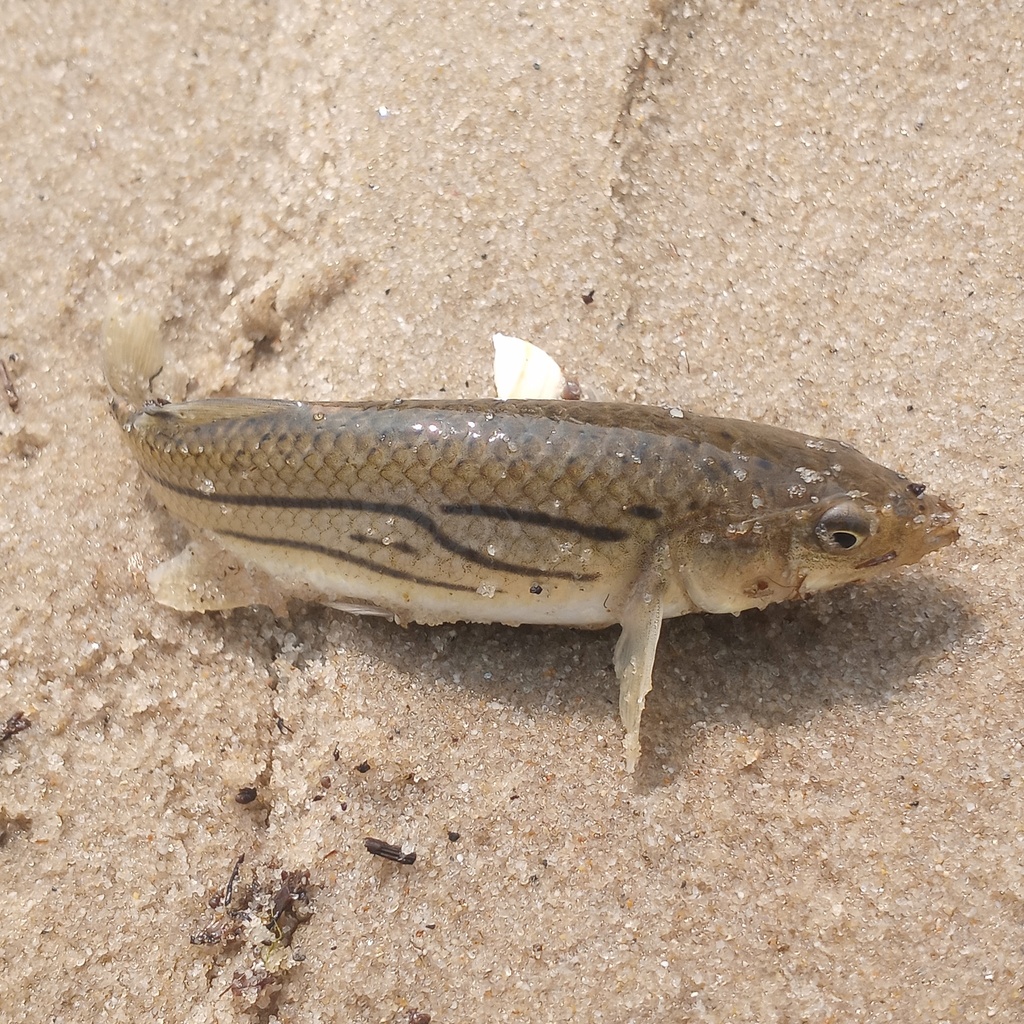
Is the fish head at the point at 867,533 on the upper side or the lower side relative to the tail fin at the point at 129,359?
upper

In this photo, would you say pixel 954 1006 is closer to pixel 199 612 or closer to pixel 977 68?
pixel 199 612

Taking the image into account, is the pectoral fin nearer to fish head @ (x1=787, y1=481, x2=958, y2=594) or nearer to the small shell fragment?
fish head @ (x1=787, y1=481, x2=958, y2=594)

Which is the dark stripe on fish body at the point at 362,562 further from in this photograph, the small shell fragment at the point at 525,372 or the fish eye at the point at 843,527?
Answer: the fish eye at the point at 843,527

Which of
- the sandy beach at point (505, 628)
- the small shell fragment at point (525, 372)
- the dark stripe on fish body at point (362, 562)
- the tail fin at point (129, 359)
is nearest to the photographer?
the sandy beach at point (505, 628)

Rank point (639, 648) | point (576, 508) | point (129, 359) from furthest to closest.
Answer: point (129, 359), point (639, 648), point (576, 508)

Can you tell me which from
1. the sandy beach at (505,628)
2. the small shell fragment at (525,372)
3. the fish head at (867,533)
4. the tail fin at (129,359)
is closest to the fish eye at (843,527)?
the fish head at (867,533)

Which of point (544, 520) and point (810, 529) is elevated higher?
point (810, 529)

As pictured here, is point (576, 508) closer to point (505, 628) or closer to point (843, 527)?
point (505, 628)

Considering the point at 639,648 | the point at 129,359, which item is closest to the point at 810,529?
the point at 639,648

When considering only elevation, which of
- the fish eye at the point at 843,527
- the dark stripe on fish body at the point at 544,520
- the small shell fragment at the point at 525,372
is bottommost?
the dark stripe on fish body at the point at 544,520
